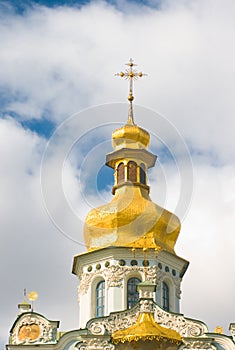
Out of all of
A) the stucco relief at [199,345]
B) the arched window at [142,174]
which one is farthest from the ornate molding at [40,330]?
the arched window at [142,174]

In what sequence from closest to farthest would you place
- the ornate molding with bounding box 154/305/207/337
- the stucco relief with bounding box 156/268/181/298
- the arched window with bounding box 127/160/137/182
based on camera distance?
the ornate molding with bounding box 154/305/207/337, the stucco relief with bounding box 156/268/181/298, the arched window with bounding box 127/160/137/182

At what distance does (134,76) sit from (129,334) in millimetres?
22556

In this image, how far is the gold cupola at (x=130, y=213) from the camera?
52.0m

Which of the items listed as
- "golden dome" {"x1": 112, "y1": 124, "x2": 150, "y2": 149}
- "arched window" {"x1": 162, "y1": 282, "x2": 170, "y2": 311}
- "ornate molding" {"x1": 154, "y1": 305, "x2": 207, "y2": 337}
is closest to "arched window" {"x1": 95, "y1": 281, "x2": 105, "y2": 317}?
"arched window" {"x1": 162, "y1": 282, "x2": 170, "y2": 311}

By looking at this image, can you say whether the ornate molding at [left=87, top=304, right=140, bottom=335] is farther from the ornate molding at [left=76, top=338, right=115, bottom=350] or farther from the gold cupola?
the gold cupola

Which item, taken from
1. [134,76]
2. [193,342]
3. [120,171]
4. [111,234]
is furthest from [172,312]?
[134,76]

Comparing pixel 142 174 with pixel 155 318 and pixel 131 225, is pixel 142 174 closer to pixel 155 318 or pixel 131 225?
pixel 131 225

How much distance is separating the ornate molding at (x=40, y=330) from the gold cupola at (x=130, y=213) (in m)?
6.82

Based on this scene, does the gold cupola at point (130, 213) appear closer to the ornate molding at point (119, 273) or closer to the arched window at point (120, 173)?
the arched window at point (120, 173)

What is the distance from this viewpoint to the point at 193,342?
4631 cm

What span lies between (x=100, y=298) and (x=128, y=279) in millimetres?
1887

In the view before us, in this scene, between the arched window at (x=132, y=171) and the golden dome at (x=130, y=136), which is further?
the golden dome at (x=130, y=136)

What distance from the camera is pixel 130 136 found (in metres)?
58.2

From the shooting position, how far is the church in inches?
1811
